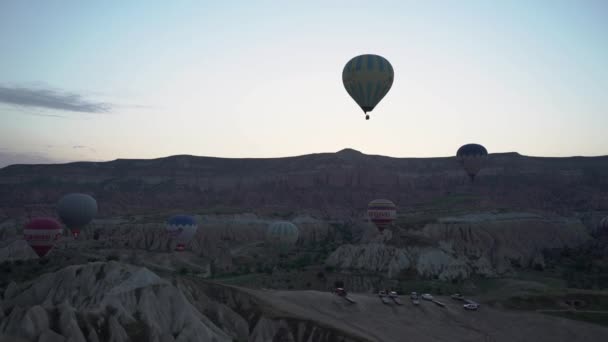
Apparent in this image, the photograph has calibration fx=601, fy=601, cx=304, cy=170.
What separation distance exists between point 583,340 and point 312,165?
Result: 116 m

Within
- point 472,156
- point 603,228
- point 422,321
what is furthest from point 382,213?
point 603,228

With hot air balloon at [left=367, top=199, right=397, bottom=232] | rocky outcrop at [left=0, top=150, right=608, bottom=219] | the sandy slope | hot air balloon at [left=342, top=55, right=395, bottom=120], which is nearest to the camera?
the sandy slope

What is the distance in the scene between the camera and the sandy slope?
1565 inches

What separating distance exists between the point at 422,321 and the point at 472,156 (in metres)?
39.9

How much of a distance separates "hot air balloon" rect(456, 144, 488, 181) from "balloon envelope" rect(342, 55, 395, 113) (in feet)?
109

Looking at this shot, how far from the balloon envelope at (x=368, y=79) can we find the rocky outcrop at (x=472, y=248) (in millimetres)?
30029

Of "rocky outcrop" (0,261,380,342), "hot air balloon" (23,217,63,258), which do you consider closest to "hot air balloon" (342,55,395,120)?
"rocky outcrop" (0,261,380,342)

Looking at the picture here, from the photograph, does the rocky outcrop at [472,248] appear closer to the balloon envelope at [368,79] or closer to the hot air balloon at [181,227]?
the hot air balloon at [181,227]

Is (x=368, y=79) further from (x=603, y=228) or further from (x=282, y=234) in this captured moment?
(x=603, y=228)

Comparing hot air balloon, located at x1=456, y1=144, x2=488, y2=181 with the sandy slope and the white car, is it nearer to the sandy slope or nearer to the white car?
the sandy slope

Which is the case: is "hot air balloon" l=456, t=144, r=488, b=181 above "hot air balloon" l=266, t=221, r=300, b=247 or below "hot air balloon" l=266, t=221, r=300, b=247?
above

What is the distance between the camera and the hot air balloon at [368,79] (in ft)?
159

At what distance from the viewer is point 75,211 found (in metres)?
62.3

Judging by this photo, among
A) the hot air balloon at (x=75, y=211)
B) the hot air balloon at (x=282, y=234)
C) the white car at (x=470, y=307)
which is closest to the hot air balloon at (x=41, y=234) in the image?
the hot air balloon at (x=75, y=211)
